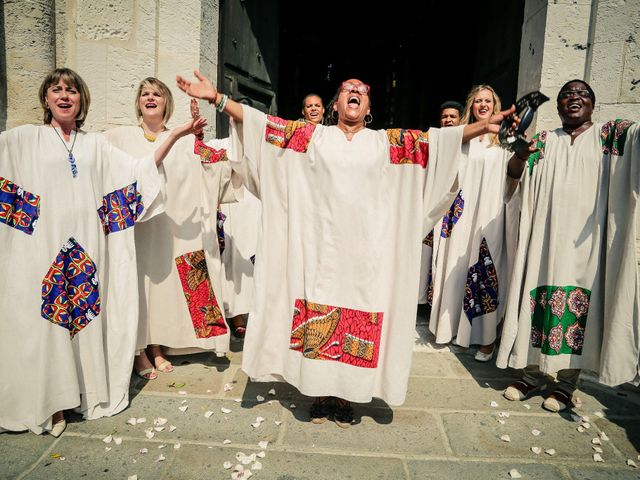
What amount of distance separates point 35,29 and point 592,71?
16.3ft

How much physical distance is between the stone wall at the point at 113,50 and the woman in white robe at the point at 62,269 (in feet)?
4.97

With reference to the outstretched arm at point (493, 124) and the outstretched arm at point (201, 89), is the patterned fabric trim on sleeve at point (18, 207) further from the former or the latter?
the outstretched arm at point (493, 124)

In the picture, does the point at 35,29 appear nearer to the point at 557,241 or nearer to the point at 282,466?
the point at 282,466

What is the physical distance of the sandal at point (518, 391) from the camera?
280 cm

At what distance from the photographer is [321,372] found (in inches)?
92.2

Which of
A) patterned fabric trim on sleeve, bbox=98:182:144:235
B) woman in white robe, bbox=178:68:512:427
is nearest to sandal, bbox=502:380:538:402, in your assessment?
woman in white robe, bbox=178:68:512:427

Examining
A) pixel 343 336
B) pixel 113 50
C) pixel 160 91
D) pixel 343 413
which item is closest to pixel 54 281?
pixel 160 91

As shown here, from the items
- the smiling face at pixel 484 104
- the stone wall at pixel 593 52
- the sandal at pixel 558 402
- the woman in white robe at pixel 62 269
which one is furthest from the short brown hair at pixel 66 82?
the stone wall at pixel 593 52

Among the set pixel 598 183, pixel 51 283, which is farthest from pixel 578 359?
pixel 51 283

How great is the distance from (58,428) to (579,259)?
130 inches

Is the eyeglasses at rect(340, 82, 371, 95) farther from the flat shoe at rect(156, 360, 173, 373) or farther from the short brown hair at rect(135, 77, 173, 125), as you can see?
the flat shoe at rect(156, 360, 173, 373)

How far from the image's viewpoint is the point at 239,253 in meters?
3.80

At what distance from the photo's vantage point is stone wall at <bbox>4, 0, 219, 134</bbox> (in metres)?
3.66

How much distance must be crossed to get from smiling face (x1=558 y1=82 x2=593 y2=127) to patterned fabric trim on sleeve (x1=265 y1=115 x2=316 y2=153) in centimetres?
172
